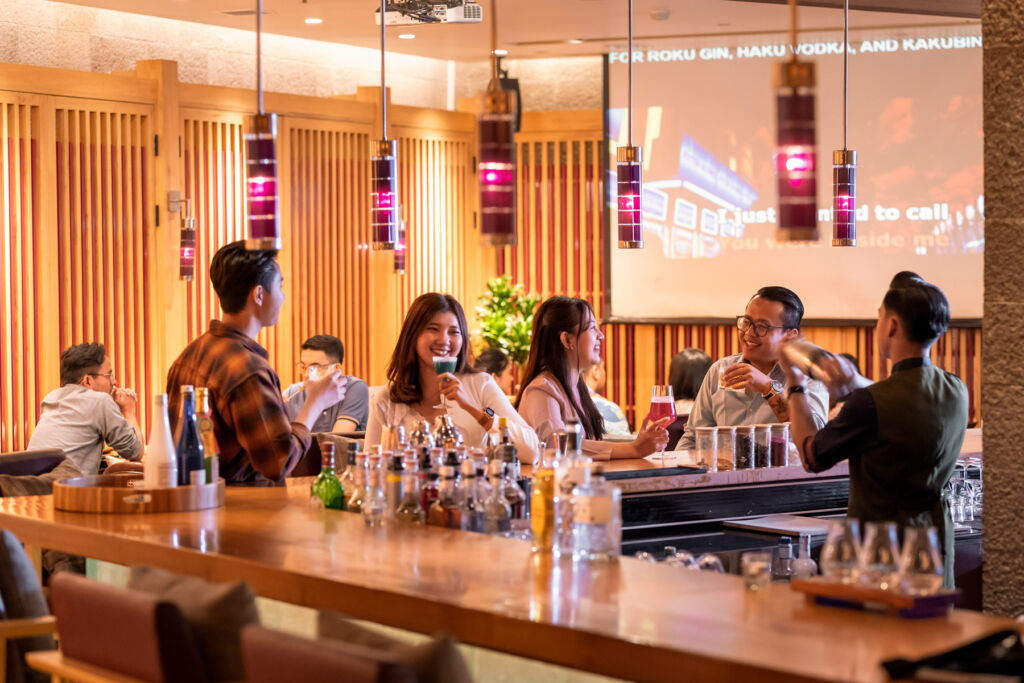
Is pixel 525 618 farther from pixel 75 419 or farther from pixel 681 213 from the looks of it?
pixel 681 213

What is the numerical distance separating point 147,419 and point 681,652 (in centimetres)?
732

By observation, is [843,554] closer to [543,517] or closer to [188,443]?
[543,517]

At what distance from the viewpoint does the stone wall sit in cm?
385

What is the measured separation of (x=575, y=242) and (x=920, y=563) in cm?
882

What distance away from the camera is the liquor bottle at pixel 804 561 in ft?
14.7

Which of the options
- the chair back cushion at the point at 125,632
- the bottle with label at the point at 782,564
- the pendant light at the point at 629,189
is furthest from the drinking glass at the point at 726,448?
the chair back cushion at the point at 125,632

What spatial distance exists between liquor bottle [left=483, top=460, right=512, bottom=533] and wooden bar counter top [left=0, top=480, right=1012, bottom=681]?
160mm

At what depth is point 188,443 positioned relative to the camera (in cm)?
422

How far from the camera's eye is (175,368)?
4.54 meters

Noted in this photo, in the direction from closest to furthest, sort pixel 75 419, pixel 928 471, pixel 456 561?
pixel 456 561, pixel 928 471, pixel 75 419

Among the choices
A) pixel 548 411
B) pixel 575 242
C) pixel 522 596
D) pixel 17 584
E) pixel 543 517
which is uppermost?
pixel 575 242

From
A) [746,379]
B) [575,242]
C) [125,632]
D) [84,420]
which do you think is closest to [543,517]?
[125,632]

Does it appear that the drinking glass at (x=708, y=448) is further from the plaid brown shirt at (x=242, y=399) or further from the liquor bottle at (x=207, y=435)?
the liquor bottle at (x=207, y=435)

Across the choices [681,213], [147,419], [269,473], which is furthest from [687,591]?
[681,213]
